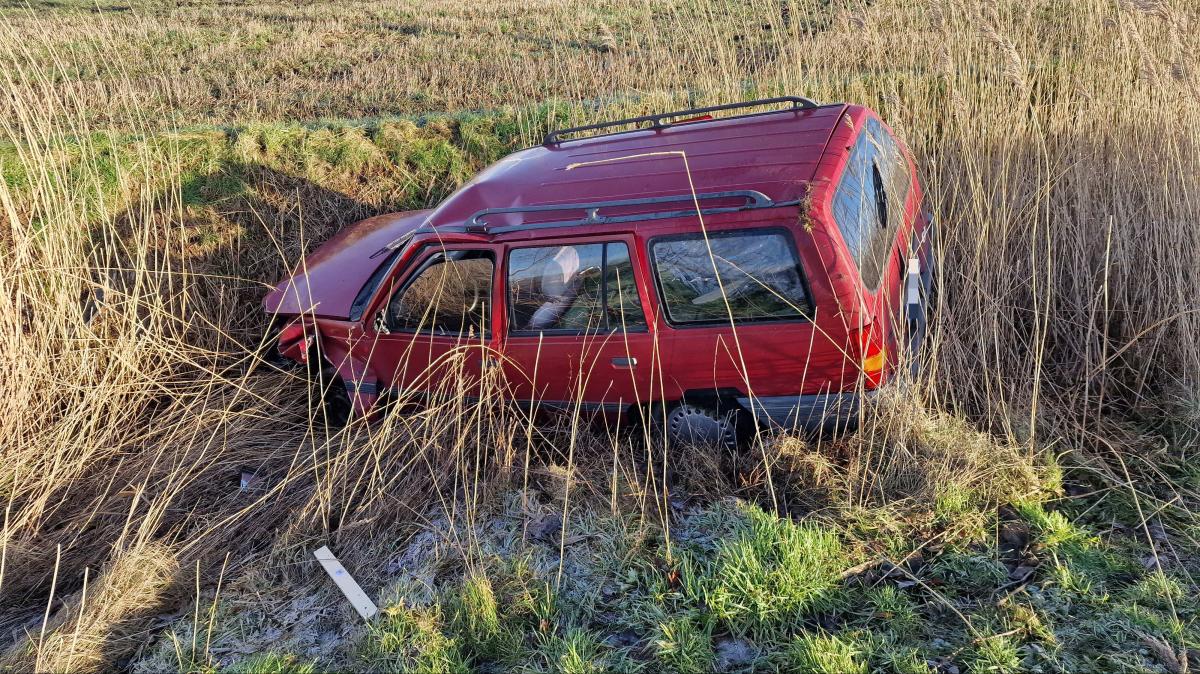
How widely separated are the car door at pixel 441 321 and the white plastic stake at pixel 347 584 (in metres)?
0.98

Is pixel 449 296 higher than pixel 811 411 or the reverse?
higher

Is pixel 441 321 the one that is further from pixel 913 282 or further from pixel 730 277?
pixel 913 282

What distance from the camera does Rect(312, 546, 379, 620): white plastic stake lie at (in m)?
3.66

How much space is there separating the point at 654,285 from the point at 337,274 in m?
2.28

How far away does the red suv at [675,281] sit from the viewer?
391 cm

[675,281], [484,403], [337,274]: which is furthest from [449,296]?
[675,281]

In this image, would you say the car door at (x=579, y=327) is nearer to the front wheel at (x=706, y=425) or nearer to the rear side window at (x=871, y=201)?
the front wheel at (x=706, y=425)

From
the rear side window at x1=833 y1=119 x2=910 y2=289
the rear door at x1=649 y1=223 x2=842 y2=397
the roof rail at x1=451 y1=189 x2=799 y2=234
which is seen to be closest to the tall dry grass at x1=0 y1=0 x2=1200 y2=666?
the rear side window at x1=833 y1=119 x2=910 y2=289

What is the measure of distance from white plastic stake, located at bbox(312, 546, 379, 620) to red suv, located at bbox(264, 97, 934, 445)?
944 millimetres

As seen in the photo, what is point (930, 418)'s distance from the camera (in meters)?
4.11

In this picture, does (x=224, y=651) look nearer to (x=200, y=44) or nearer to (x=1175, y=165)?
(x=1175, y=165)

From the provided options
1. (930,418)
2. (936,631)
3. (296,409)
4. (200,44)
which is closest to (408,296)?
(296,409)

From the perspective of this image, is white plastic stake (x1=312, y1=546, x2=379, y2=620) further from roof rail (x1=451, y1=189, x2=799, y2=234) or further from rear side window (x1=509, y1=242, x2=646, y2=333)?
roof rail (x1=451, y1=189, x2=799, y2=234)

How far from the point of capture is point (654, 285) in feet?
13.6
